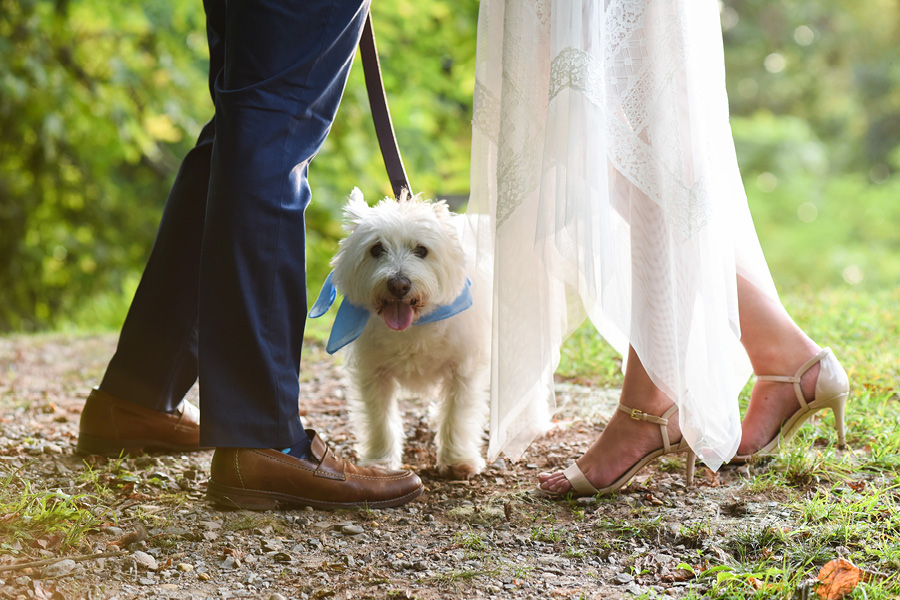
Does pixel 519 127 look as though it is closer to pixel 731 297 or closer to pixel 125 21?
pixel 731 297

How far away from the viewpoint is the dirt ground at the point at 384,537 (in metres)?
1.60

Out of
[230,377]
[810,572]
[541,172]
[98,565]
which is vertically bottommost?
[98,565]

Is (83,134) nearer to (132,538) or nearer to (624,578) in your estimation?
(132,538)

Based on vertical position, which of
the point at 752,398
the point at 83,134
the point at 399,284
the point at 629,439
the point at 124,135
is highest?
the point at 83,134

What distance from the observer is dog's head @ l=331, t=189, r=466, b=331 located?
95.7 inches

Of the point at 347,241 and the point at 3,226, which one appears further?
the point at 3,226

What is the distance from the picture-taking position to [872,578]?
1.54 m

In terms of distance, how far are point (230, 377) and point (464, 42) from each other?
15.8 feet

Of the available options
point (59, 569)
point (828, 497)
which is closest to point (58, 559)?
point (59, 569)

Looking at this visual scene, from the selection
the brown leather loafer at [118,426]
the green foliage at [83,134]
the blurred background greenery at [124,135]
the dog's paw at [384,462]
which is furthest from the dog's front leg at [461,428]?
the green foliage at [83,134]

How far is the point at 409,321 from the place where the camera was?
8.04ft

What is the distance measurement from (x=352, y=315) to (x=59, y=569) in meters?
1.18

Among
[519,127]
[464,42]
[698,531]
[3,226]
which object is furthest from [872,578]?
[3,226]

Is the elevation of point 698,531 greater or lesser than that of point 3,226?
lesser
